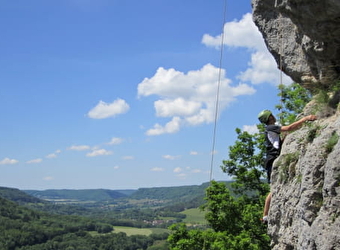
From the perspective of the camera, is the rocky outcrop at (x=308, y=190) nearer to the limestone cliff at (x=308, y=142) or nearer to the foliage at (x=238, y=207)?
the limestone cliff at (x=308, y=142)

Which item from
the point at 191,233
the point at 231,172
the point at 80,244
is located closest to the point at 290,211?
the point at 191,233

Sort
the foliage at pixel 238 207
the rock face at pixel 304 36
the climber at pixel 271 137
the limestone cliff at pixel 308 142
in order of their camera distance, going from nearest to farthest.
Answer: the limestone cliff at pixel 308 142 → the rock face at pixel 304 36 → the climber at pixel 271 137 → the foliage at pixel 238 207

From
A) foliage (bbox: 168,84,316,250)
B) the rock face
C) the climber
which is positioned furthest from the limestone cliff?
foliage (bbox: 168,84,316,250)

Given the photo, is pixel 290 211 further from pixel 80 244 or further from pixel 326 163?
pixel 80 244

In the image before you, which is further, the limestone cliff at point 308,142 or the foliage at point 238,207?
the foliage at point 238,207

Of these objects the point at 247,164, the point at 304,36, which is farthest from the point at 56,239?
the point at 304,36

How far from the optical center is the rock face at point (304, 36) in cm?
704

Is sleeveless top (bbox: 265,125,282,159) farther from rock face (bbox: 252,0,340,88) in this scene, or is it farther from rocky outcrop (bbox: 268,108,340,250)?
rock face (bbox: 252,0,340,88)

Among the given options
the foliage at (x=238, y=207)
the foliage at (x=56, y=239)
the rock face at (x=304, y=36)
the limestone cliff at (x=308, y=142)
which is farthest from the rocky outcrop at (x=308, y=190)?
the foliage at (x=56, y=239)

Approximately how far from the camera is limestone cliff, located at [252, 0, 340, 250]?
5.55 metres

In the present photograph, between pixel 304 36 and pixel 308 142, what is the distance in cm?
252

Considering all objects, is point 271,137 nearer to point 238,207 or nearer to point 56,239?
point 238,207

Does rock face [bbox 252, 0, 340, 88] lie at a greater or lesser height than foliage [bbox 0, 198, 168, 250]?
greater

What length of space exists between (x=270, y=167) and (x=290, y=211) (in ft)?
5.23
